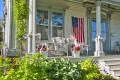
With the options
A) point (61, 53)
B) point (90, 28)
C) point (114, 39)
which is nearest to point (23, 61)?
point (61, 53)

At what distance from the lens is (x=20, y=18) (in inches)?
158

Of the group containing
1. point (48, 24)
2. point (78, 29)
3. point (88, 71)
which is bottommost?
point (88, 71)

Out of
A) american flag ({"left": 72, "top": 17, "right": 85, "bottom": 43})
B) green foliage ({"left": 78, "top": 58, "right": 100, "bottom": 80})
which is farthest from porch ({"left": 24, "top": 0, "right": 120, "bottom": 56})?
green foliage ({"left": 78, "top": 58, "right": 100, "bottom": 80})

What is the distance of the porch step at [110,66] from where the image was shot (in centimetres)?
438

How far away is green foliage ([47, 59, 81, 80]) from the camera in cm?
266

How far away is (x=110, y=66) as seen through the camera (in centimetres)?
459

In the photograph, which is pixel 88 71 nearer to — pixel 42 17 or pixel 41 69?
pixel 41 69

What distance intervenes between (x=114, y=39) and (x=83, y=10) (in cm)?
349

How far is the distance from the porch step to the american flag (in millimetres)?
2026

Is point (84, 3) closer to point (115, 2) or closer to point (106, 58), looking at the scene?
point (115, 2)

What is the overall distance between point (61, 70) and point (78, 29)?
4353mm

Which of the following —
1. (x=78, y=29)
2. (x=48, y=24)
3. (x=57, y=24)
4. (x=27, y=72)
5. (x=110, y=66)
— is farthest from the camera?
(x=78, y=29)

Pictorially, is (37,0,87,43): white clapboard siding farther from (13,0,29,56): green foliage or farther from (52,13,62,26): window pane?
(13,0,29,56): green foliage

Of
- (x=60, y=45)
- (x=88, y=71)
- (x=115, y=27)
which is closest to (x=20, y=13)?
(x=60, y=45)
